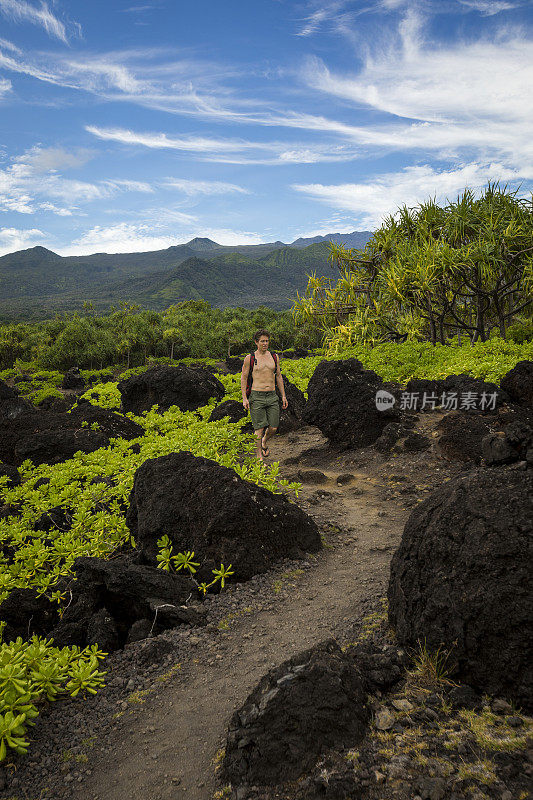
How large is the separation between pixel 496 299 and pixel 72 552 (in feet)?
50.5

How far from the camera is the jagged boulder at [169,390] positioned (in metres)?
14.2

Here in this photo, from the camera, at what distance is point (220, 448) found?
8.48 metres

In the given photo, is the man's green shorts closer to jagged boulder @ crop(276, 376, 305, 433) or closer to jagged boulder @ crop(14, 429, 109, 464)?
jagged boulder @ crop(276, 376, 305, 433)

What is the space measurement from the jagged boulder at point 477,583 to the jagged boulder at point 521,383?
6.13m

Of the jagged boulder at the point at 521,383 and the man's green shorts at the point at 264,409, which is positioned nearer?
the jagged boulder at the point at 521,383

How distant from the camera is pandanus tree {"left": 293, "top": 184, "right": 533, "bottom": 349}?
1452 cm

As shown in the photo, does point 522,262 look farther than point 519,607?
Yes

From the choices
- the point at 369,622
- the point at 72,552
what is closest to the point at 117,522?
the point at 72,552

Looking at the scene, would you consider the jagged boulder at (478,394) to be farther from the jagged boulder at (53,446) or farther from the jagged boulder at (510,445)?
the jagged boulder at (53,446)

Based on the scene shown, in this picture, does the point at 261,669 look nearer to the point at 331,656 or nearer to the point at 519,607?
the point at 331,656

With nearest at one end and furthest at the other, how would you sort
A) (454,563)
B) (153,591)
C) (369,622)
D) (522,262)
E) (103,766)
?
(103,766)
(454,563)
(369,622)
(153,591)
(522,262)

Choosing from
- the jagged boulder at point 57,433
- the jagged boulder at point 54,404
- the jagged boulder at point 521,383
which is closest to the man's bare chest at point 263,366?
the jagged boulder at point 57,433

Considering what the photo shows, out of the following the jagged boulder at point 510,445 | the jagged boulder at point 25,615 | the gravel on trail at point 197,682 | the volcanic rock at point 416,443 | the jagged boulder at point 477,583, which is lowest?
the jagged boulder at point 25,615

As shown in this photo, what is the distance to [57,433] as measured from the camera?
32.2 ft
